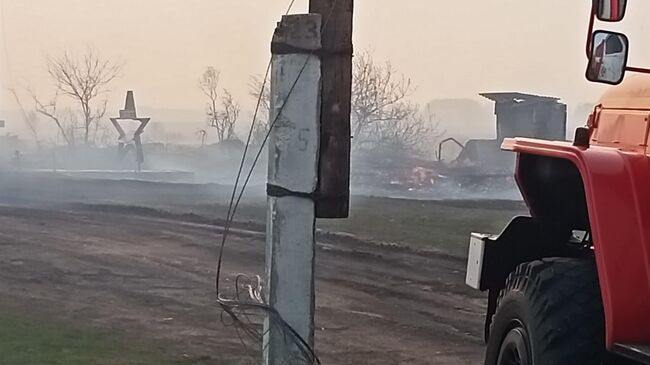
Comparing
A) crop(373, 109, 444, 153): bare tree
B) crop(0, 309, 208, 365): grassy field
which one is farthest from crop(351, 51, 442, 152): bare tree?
crop(0, 309, 208, 365): grassy field

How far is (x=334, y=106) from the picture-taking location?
15.0 ft

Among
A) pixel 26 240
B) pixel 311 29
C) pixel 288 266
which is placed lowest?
pixel 26 240

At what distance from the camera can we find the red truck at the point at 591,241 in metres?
4.21

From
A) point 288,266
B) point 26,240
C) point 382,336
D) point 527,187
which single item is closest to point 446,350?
point 382,336

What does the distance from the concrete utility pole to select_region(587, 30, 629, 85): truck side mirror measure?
3.40 ft

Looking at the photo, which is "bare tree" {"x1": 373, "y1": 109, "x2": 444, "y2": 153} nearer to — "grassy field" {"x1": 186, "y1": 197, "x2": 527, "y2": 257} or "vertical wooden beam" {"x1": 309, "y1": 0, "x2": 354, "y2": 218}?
"grassy field" {"x1": 186, "y1": 197, "x2": 527, "y2": 257}

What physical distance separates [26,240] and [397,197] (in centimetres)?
744

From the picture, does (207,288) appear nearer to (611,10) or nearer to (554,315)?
(554,315)

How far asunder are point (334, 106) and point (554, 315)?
118 centimetres

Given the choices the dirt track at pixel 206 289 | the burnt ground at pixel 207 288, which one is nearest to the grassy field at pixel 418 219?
the burnt ground at pixel 207 288

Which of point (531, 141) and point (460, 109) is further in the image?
point (460, 109)

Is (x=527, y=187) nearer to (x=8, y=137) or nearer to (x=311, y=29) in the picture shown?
(x=311, y=29)

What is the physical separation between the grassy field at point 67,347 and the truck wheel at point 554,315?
3.24 m

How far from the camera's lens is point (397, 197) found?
2009 centimetres
